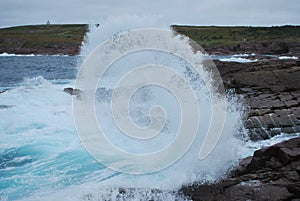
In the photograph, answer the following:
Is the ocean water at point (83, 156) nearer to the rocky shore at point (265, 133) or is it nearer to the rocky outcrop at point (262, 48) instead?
the rocky shore at point (265, 133)

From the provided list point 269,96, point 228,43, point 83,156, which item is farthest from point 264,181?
point 228,43

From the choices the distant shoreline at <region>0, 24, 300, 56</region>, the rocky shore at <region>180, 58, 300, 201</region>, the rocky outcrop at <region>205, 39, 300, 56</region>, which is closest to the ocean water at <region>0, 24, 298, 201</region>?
the rocky shore at <region>180, 58, 300, 201</region>

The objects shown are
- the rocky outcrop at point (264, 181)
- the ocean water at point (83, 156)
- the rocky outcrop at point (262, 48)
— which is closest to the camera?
the rocky outcrop at point (264, 181)

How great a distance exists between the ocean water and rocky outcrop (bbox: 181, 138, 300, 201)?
354 mm

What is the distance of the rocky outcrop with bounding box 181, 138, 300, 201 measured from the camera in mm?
4569

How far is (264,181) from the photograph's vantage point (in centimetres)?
487

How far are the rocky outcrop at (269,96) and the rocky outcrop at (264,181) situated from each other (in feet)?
11.7

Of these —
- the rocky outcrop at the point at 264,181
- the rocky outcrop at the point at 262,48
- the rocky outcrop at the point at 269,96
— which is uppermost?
the rocky outcrop at the point at 262,48

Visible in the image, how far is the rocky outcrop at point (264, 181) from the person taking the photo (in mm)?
4569

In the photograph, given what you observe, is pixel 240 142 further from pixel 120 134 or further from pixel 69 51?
pixel 69 51

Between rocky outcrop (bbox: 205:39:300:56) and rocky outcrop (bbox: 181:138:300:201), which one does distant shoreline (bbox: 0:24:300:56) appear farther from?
rocky outcrop (bbox: 181:138:300:201)

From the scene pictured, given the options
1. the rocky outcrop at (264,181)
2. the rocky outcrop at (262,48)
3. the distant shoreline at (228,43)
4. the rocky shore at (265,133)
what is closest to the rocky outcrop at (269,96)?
the rocky shore at (265,133)

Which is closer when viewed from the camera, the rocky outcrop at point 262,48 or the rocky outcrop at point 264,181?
the rocky outcrop at point 264,181

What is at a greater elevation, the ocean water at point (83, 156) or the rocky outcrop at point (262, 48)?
the rocky outcrop at point (262, 48)
